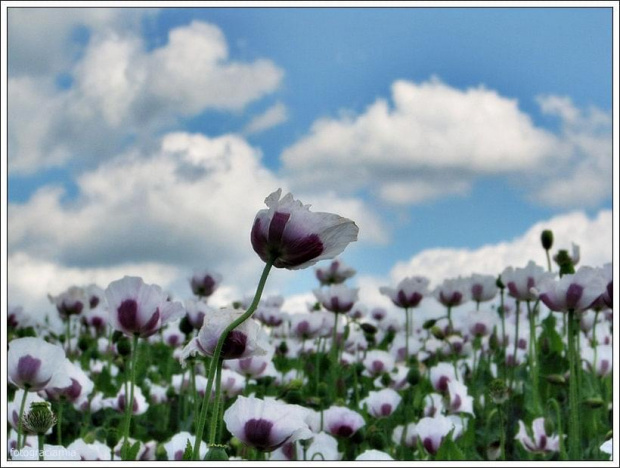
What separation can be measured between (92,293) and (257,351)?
4.26 metres

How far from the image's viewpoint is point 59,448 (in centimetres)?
177

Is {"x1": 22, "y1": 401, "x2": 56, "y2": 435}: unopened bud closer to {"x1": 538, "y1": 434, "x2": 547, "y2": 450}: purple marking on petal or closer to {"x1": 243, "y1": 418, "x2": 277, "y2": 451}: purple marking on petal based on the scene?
{"x1": 243, "y1": 418, "x2": 277, "y2": 451}: purple marking on petal

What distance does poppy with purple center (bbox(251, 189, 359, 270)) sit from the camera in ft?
4.06

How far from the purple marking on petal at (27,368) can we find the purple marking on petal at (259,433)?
0.78 m

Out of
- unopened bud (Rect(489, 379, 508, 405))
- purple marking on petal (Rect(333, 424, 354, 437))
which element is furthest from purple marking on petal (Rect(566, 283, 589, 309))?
purple marking on petal (Rect(333, 424, 354, 437))

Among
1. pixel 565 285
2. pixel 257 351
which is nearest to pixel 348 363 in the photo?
pixel 565 285

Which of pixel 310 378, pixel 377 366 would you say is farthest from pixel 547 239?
pixel 310 378

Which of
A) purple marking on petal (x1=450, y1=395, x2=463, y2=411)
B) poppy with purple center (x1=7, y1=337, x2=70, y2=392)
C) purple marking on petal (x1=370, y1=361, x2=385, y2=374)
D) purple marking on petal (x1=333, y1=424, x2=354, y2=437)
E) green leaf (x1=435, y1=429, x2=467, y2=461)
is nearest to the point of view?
poppy with purple center (x1=7, y1=337, x2=70, y2=392)

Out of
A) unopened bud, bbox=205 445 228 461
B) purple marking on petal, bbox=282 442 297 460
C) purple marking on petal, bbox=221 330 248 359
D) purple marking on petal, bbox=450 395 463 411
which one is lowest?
purple marking on petal, bbox=282 442 297 460

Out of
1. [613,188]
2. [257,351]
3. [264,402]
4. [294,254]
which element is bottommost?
[264,402]

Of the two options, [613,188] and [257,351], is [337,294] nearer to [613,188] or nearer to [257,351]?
[613,188]

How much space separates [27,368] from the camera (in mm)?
2057

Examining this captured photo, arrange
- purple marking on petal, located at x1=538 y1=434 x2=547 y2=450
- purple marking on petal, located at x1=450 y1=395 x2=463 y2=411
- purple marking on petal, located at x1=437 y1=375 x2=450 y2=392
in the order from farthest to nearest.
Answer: purple marking on petal, located at x1=437 y1=375 x2=450 y2=392
purple marking on petal, located at x1=450 y1=395 x2=463 y2=411
purple marking on petal, located at x1=538 y1=434 x2=547 y2=450

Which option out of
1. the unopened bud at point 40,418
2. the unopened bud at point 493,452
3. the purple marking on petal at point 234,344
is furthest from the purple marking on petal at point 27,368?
the unopened bud at point 493,452
